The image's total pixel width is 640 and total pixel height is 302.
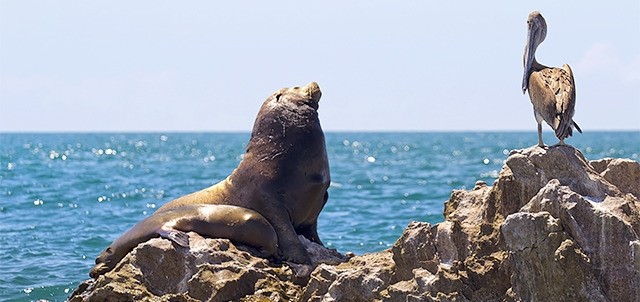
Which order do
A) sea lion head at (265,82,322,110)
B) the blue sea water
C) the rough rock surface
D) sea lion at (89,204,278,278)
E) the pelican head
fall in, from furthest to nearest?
the blue sea water → sea lion head at (265,82,322,110) → sea lion at (89,204,278,278) → the pelican head → the rough rock surface

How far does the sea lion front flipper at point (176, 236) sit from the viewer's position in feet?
29.4

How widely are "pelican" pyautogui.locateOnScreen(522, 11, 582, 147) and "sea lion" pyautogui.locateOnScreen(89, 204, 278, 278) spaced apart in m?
2.42

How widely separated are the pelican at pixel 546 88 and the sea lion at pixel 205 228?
242 centimetres

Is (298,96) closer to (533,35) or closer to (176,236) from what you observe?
(176,236)

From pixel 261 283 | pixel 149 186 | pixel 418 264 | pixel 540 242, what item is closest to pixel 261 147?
pixel 261 283

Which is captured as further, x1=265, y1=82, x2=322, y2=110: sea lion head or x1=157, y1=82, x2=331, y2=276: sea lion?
x1=265, y1=82, x2=322, y2=110: sea lion head

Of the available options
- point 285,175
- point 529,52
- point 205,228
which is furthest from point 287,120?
point 529,52

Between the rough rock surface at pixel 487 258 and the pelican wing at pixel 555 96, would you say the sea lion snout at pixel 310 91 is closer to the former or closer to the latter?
the rough rock surface at pixel 487 258

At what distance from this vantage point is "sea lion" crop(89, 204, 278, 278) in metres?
9.37

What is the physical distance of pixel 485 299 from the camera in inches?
307

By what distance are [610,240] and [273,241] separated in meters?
2.92

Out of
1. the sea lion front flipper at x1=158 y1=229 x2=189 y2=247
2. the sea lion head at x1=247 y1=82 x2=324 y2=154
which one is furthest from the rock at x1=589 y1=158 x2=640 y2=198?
the sea lion front flipper at x1=158 y1=229 x2=189 y2=247

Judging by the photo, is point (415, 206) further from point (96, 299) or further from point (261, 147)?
point (96, 299)

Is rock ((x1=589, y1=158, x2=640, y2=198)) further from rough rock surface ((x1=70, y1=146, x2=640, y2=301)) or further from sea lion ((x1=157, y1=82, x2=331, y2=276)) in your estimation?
sea lion ((x1=157, y1=82, x2=331, y2=276))
